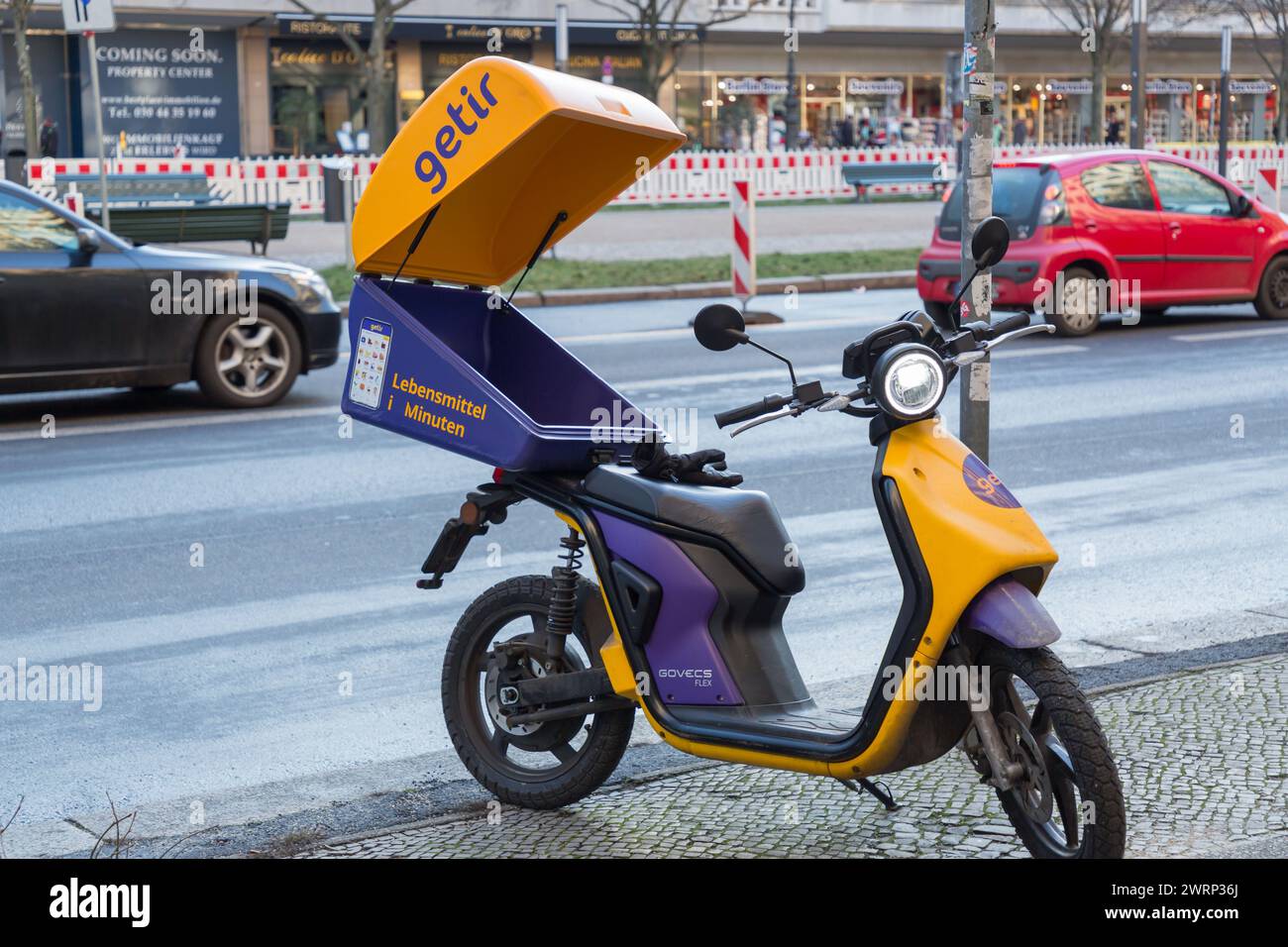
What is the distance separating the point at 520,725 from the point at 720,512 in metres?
0.82

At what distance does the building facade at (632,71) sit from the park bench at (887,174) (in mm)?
4296

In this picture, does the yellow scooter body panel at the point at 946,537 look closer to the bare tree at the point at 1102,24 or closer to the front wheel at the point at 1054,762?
the front wheel at the point at 1054,762

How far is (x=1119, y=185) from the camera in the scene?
1556 cm

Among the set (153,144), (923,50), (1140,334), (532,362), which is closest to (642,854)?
(532,362)

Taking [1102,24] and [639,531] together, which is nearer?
[639,531]

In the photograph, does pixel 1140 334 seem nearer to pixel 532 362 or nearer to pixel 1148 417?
pixel 1148 417

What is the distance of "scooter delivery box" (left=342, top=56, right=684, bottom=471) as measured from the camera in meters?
4.38

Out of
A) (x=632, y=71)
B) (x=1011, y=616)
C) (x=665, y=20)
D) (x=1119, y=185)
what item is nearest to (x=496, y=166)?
(x=1011, y=616)

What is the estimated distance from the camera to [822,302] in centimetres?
1838

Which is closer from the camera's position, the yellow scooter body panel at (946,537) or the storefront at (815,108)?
the yellow scooter body panel at (946,537)

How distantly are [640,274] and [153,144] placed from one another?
2714 cm

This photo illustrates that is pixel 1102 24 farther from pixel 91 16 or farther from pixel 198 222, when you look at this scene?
pixel 91 16

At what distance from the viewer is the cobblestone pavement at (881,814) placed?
4.17 metres

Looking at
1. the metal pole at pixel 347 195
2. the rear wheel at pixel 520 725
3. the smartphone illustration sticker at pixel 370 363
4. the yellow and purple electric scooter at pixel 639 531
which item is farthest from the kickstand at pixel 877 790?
the metal pole at pixel 347 195
